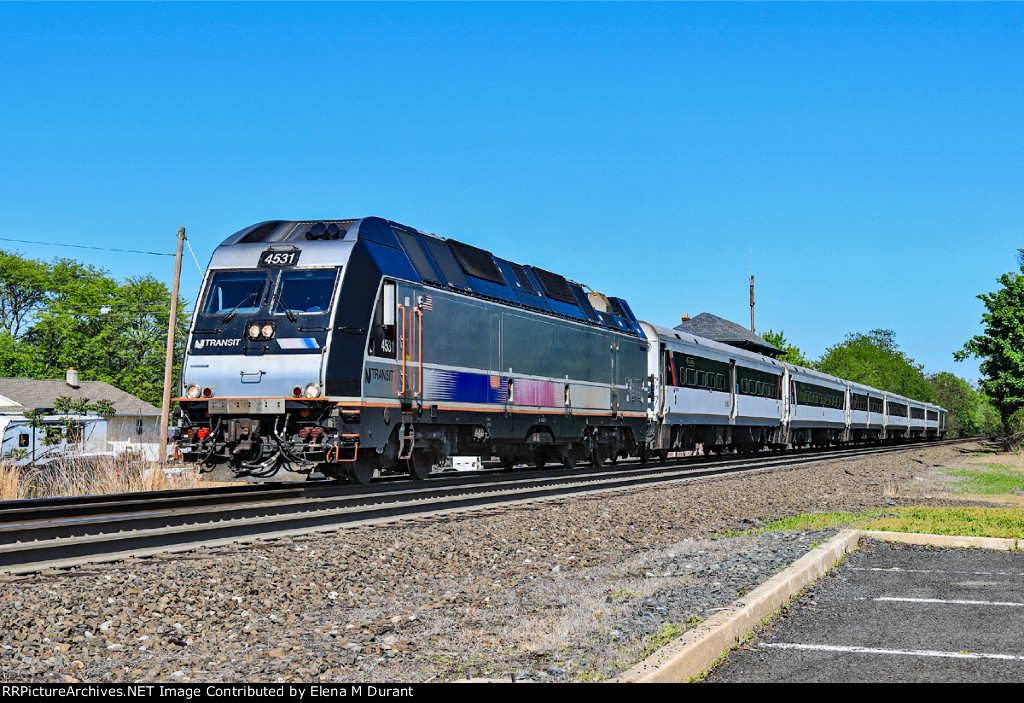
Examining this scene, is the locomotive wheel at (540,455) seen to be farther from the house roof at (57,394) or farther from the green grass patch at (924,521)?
the house roof at (57,394)

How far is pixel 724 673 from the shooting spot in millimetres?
5578

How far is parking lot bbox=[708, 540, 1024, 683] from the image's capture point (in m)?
5.54

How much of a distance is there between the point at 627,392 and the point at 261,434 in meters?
13.2

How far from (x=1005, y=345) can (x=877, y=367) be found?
111679mm

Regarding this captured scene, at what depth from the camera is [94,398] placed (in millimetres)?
67000

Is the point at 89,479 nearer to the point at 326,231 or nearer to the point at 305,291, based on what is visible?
the point at 305,291

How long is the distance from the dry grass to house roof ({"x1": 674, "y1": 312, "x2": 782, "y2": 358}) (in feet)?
166

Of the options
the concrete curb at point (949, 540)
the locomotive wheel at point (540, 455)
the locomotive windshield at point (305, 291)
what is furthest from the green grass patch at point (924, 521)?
the locomotive wheel at point (540, 455)

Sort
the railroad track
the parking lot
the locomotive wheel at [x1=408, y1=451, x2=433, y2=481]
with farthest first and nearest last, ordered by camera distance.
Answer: the locomotive wheel at [x1=408, y1=451, x2=433, y2=481]
the railroad track
the parking lot

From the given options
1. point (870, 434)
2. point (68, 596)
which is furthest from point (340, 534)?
point (870, 434)

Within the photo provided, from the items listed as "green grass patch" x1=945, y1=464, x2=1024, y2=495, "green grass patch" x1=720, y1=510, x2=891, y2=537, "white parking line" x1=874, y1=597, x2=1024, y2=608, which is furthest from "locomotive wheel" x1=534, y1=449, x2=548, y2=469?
"white parking line" x1=874, y1=597, x2=1024, y2=608

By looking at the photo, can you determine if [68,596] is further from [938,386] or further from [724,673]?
[938,386]

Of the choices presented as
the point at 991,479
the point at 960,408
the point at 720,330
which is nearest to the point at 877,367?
the point at 960,408

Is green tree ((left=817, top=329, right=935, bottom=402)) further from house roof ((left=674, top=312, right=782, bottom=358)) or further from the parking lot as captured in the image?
the parking lot
